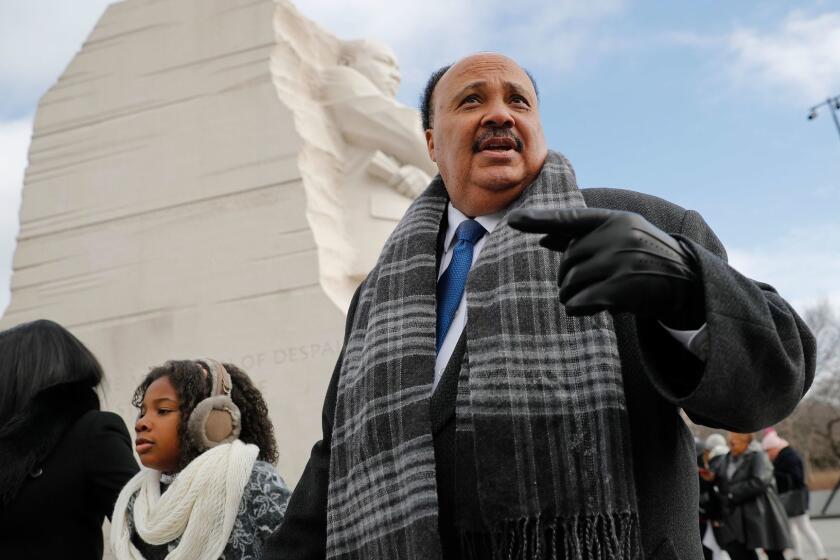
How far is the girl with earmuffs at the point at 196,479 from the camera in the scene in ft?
7.13

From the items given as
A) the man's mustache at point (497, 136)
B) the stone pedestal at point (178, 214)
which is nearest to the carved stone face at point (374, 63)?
the stone pedestal at point (178, 214)

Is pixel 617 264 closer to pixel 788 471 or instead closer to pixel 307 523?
pixel 307 523

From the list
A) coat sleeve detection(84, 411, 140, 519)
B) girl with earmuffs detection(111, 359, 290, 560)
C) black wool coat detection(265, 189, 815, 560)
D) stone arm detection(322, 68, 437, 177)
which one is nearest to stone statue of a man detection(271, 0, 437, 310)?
stone arm detection(322, 68, 437, 177)

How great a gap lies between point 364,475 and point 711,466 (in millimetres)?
5066

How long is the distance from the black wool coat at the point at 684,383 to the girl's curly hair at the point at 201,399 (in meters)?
0.97

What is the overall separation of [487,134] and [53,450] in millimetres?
1526

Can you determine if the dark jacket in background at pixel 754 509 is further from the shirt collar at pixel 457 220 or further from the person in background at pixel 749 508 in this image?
the shirt collar at pixel 457 220

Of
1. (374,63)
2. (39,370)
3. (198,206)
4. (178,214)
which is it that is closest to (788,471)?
(374,63)

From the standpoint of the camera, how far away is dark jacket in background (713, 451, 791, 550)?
5.11 m

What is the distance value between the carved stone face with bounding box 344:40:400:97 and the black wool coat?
5.34 m

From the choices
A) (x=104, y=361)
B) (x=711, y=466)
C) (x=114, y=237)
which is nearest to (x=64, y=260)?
(x=114, y=237)

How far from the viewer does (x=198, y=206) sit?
556 centimetres

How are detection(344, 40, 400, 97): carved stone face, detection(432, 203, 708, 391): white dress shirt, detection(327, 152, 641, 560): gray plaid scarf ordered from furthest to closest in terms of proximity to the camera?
detection(344, 40, 400, 97): carved stone face
detection(432, 203, 708, 391): white dress shirt
detection(327, 152, 641, 560): gray plaid scarf

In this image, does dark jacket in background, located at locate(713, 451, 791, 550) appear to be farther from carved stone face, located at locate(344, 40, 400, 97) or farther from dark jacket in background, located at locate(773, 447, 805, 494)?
carved stone face, located at locate(344, 40, 400, 97)
